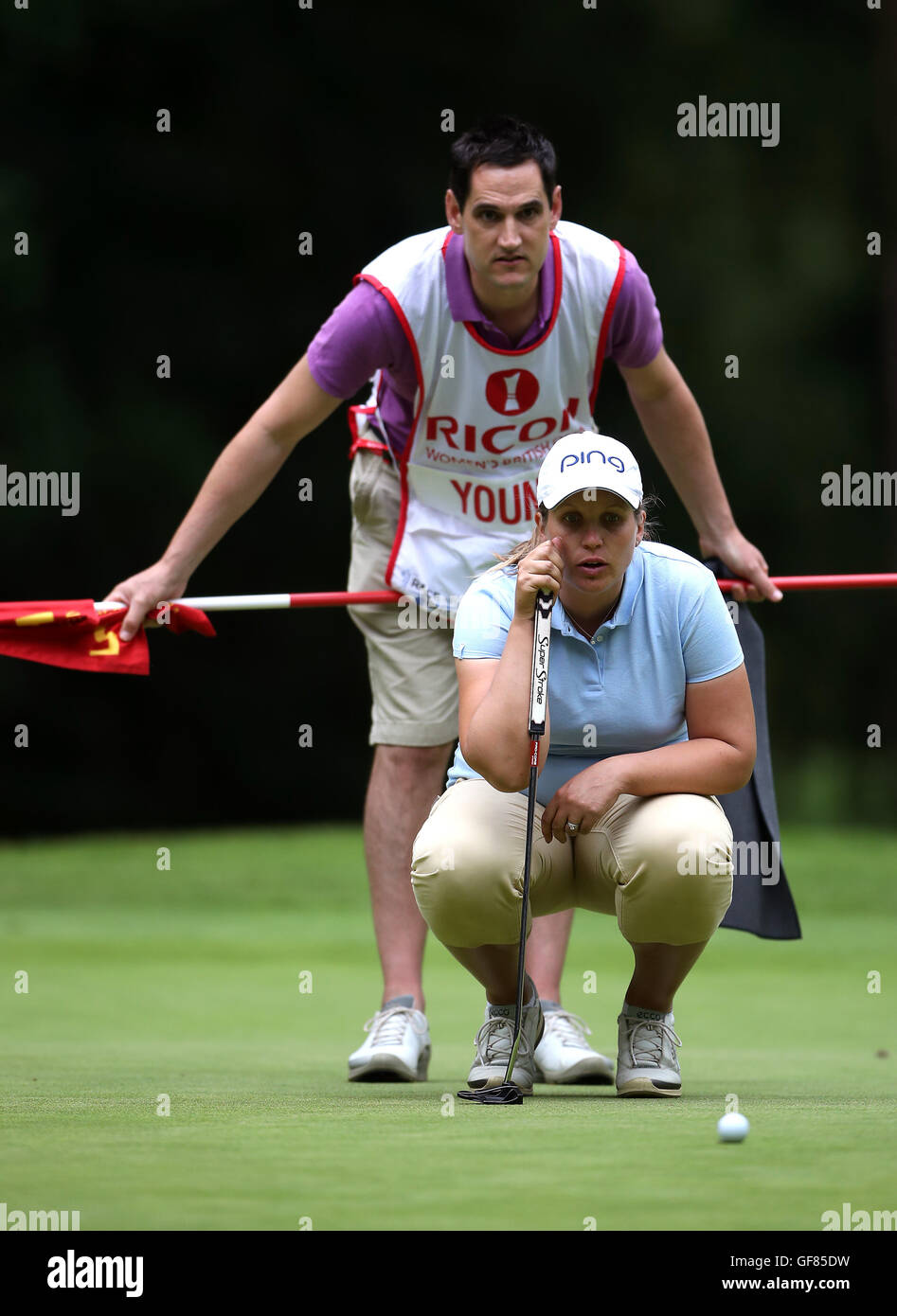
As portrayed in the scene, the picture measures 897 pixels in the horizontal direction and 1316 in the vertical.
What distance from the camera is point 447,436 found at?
13.3 ft

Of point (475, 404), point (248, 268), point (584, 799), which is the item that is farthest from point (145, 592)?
point (248, 268)

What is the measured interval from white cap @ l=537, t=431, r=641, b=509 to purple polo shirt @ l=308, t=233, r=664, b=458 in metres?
0.76

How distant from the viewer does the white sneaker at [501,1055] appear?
131 inches

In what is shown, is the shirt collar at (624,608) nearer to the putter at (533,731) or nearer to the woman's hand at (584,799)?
the putter at (533,731)

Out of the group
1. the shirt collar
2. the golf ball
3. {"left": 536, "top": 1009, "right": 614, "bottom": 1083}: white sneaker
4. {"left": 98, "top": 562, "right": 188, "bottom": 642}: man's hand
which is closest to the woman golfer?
the shirt collar

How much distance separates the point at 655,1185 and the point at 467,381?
7.00ft

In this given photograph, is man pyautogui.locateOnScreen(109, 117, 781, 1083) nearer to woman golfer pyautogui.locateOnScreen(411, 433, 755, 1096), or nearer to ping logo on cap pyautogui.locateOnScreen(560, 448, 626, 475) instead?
woman golfer pyautogui.locateOnScreen(411, 433, 755, 1096)

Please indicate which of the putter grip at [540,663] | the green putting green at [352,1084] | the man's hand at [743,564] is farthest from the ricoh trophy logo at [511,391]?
the green putting green at [352,1084]

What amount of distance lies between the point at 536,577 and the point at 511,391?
974 mm

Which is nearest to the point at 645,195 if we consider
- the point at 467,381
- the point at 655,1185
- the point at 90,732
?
the point at 90,732

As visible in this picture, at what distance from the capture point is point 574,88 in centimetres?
1522

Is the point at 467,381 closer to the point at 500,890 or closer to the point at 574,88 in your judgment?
the point at 500,890

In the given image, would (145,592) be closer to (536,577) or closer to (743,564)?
(536,577)

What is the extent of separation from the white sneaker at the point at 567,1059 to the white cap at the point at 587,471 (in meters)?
1.16
